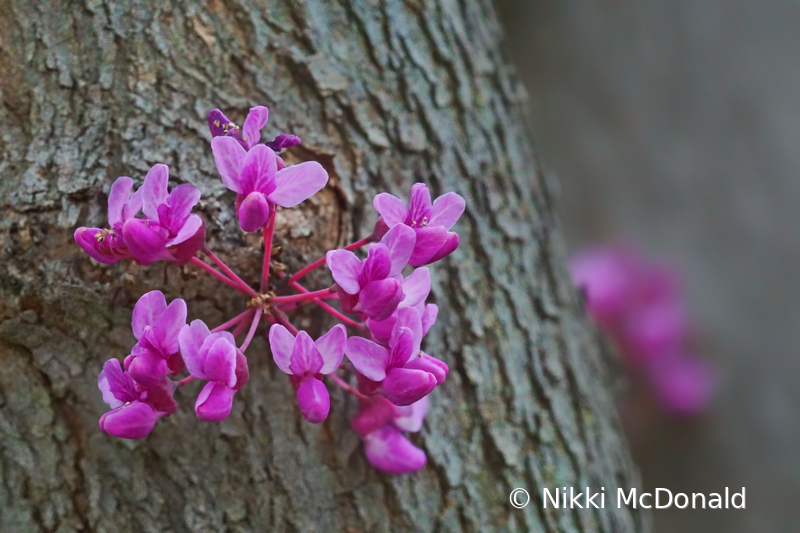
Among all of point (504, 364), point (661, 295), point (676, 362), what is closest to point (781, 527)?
point (676, 362)

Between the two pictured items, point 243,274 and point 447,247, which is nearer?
point 447,247

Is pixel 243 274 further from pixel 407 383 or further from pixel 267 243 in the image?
pixel 407 383

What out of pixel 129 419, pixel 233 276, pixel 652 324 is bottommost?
pixel 652 324

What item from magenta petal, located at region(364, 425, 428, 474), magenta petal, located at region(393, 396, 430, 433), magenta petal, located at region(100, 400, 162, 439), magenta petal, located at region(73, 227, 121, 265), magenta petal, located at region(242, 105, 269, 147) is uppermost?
magenta petal, located at region(242, 105, 269, 147)

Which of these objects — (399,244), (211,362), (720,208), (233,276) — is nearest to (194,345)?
(211,362)

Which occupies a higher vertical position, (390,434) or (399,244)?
(399,244)

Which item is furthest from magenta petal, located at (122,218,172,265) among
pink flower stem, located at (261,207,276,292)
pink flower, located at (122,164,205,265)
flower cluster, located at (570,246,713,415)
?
flower cluster, located at (570,246,713,415)

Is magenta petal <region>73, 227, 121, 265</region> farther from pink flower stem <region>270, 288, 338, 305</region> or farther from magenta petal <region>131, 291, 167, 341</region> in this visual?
pink flower stem <region>270, 288, 338, 305</region>

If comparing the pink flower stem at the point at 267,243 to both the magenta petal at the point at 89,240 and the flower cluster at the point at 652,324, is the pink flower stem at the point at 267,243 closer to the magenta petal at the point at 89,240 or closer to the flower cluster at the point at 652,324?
the magenta petal at the point at 89,240
